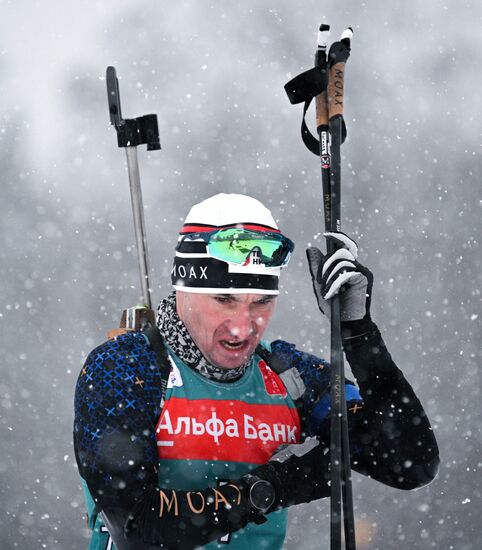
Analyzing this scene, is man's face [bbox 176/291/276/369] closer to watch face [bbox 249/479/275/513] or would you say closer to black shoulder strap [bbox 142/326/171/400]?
black shoulder strap [bbox 142/326/171/400]

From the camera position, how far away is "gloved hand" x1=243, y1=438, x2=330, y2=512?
312 cm

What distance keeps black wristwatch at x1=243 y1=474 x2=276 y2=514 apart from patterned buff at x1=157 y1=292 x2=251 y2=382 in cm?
59

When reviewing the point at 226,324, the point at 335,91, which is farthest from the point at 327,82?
the point at 226,324

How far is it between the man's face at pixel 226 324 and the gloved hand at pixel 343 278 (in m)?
0.32

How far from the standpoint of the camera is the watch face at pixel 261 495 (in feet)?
9.87

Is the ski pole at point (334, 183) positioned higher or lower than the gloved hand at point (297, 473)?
higher

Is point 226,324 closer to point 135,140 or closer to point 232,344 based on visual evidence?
point 232,344

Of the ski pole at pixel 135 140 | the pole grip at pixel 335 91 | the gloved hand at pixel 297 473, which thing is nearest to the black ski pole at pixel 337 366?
the pole grip at pixel 335 91

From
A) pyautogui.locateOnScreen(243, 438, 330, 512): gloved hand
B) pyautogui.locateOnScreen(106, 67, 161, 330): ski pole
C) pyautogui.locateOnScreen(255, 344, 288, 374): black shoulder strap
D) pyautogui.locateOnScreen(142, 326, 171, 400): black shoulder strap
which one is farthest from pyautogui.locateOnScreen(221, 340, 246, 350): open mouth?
pyautogui.locateOnScreen(106, 67, 161, 330): ski pole

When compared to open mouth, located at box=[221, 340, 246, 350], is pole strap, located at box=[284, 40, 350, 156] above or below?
above

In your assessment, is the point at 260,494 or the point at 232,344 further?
the point at 232,344

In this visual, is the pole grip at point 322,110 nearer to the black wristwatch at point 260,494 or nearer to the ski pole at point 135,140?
the ski pole at point 135,140

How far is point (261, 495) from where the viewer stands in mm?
3023

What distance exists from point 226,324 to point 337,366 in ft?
1.88
